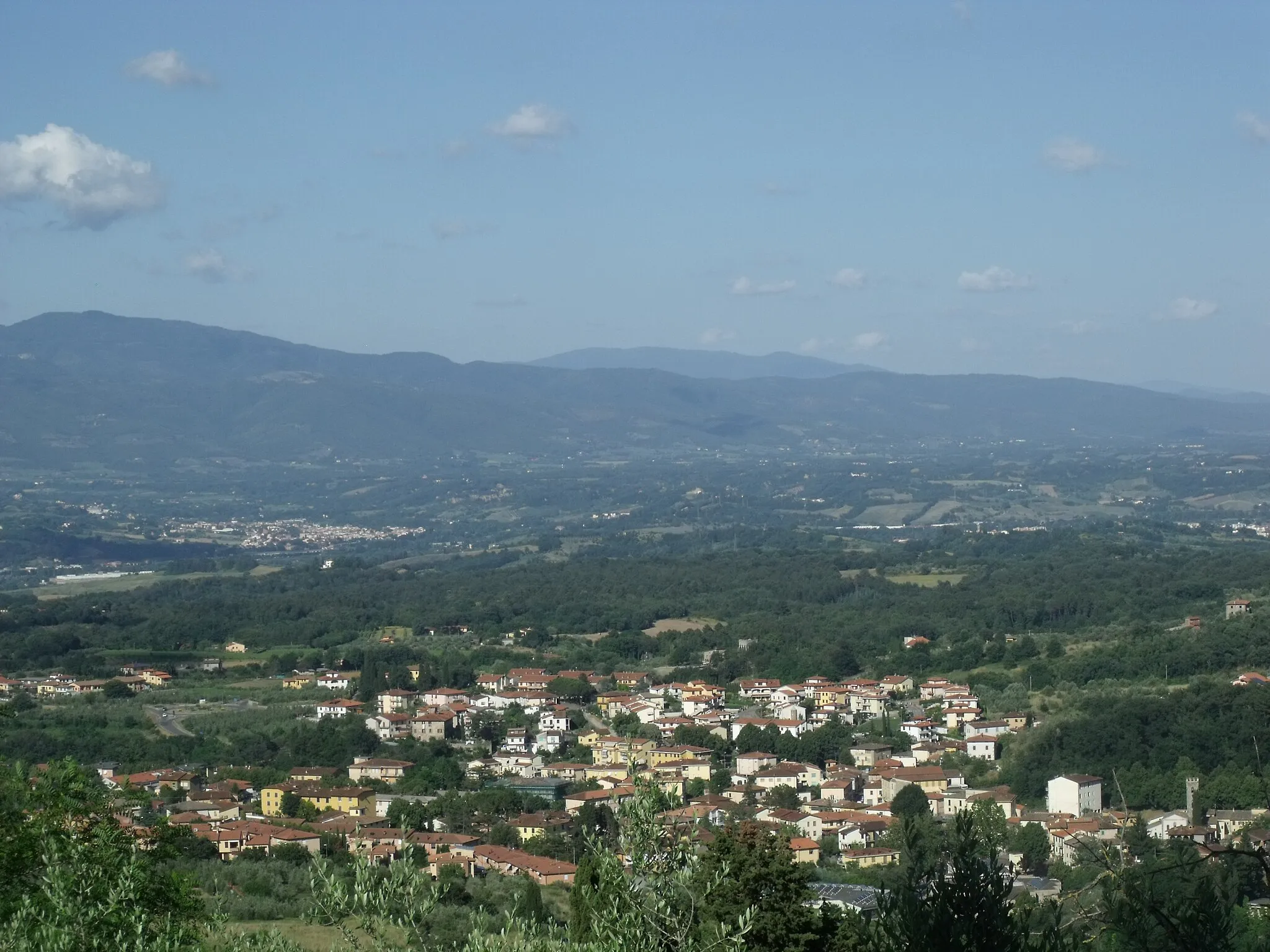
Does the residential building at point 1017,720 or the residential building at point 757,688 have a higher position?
the residential building at point 1017,720

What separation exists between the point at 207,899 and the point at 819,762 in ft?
59.6

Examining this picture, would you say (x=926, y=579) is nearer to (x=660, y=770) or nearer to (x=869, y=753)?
(x=869, y=753)

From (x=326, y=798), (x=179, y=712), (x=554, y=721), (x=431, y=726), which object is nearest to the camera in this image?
(x=326, y=798)

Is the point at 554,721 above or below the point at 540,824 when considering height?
below

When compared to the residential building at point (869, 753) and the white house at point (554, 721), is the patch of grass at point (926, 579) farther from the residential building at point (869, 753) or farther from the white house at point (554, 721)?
the residential building at point (869, 753)

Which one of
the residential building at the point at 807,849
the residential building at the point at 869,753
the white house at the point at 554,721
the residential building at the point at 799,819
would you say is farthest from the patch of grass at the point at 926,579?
the residential building at the point at 807,849

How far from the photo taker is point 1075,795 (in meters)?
25.2

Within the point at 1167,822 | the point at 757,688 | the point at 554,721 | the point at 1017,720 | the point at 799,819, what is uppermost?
the point at 1167,822

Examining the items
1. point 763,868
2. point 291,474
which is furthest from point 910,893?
point 291,474

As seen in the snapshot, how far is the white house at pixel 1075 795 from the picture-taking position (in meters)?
25.1

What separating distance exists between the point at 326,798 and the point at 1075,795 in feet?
38.1

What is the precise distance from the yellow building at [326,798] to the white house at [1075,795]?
34.4 feet

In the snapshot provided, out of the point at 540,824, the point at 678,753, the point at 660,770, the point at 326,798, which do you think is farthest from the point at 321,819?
the point at 660,770

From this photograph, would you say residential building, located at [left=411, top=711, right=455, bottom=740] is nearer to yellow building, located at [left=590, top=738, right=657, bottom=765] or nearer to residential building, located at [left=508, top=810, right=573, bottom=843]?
yellow building, located at [left=590, top=738, right=657, bottom=765]
